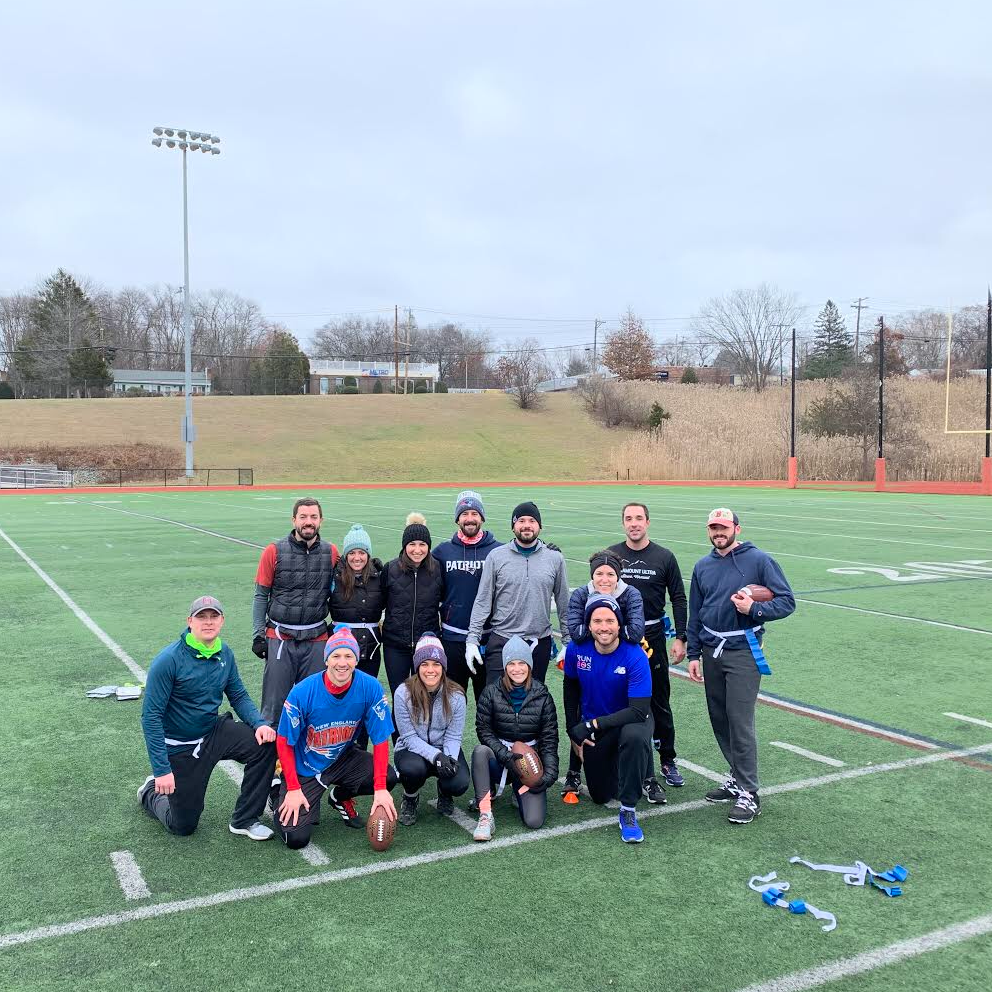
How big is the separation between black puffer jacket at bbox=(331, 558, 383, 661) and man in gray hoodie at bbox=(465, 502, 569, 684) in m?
0.73

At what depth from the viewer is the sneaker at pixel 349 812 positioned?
5.48 m

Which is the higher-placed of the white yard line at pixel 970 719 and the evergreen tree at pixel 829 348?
the evergreen tree at pixel 829 348

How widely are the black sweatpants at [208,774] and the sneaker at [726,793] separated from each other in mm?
2658

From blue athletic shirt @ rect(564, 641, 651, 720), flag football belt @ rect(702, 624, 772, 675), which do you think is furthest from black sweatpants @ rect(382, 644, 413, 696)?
flag football belt @ rect(702, 624, 772, 675)

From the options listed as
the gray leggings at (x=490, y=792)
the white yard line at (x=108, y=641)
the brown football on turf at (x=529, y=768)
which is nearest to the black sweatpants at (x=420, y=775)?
the gray leggings at (x=490, y=792)

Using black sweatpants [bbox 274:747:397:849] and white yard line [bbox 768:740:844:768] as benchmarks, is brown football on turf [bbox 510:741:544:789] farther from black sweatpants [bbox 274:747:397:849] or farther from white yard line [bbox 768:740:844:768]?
white yard line [bbox 768:740:844:768]

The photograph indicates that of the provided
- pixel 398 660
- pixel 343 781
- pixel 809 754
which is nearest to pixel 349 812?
pixel 343 781

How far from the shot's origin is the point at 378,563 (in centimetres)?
673

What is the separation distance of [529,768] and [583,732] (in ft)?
1.43

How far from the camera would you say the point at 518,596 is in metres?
6.30

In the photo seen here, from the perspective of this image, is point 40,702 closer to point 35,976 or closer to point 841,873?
point 35,976

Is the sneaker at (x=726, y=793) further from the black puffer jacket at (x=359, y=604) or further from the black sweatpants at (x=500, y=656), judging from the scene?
the black puffer jacket at (x=359, y=604)

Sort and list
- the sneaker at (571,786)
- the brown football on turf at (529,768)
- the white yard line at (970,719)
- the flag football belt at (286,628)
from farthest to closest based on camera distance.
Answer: the white yard line at (970,719), the flag football belt at (286,628), the sneaker at (571,786), the brown football on turf at (529,768)

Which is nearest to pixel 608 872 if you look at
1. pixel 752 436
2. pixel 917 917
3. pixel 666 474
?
pixel 917 917
